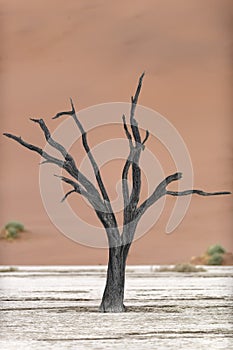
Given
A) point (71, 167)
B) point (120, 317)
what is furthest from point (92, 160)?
point (120, 317)

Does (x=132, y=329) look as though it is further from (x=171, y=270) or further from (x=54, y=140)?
(x=171, y=270)

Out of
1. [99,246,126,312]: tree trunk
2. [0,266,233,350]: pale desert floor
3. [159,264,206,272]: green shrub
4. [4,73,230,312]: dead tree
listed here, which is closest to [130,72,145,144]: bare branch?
[4,73,230,312]: dead tree

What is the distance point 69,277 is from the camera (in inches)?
776

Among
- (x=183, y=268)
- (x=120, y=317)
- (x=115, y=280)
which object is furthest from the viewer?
(x=183, y=268)

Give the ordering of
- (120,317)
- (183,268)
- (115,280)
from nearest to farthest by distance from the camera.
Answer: (120,317) < (115,280) < (183,268)

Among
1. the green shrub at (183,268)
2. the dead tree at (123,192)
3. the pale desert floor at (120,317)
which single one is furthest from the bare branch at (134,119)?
the green shrub at (183,268)

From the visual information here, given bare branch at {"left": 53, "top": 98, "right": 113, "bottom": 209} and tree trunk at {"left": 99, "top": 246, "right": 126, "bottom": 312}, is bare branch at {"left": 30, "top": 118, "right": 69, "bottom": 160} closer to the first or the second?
bare branch at {"left": 53, "top": 98, "right": 113, "bottom": 209}

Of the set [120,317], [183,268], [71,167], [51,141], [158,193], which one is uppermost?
[51,141]

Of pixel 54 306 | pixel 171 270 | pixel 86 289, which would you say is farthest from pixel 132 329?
pixel 171 270

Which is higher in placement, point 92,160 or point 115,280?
point 92,160

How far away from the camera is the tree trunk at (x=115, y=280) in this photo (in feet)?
33.9

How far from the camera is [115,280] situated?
10.4 metres

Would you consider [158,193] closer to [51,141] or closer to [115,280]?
[115,280]

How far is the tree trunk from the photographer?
33.9ft
